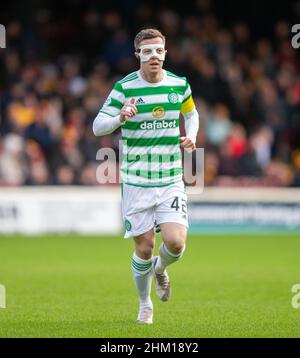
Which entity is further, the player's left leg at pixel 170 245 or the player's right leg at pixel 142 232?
the player's right leg at pixel 142 232

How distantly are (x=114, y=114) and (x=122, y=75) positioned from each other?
13.3 m

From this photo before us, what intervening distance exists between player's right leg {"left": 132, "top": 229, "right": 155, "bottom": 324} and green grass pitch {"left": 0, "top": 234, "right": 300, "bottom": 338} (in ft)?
0.44

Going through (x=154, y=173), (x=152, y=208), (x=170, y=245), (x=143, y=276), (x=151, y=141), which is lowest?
(x=143, y=276)

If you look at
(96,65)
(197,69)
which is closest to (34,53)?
(96,65)

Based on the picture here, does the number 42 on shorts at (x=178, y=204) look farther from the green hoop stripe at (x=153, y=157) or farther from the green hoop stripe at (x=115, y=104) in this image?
the green hoop stripe at (x=115, y=104)

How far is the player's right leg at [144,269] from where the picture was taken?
9.30 metres

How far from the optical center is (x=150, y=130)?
365 inches

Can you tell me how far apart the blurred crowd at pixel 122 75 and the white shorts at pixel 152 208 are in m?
10.8

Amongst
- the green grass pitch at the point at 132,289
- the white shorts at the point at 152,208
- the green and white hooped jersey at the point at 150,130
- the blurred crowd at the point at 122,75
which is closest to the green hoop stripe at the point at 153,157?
the green and white hooped jersey at the point at 150,130

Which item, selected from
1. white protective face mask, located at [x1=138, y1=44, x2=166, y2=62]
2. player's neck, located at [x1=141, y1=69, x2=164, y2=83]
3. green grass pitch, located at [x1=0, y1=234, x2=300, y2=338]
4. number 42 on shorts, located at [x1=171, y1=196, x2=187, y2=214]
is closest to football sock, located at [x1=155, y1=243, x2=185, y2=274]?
number 42 on shorts, located at [x1=171, y1=196, x2=187, y2=214]

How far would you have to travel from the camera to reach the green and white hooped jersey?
9.27 m

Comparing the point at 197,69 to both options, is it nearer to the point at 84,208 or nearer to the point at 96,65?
the point at 96,65

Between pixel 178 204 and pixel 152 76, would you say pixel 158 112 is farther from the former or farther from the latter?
pixel 178 204

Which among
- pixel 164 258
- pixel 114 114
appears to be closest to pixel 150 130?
pixel 114 114
